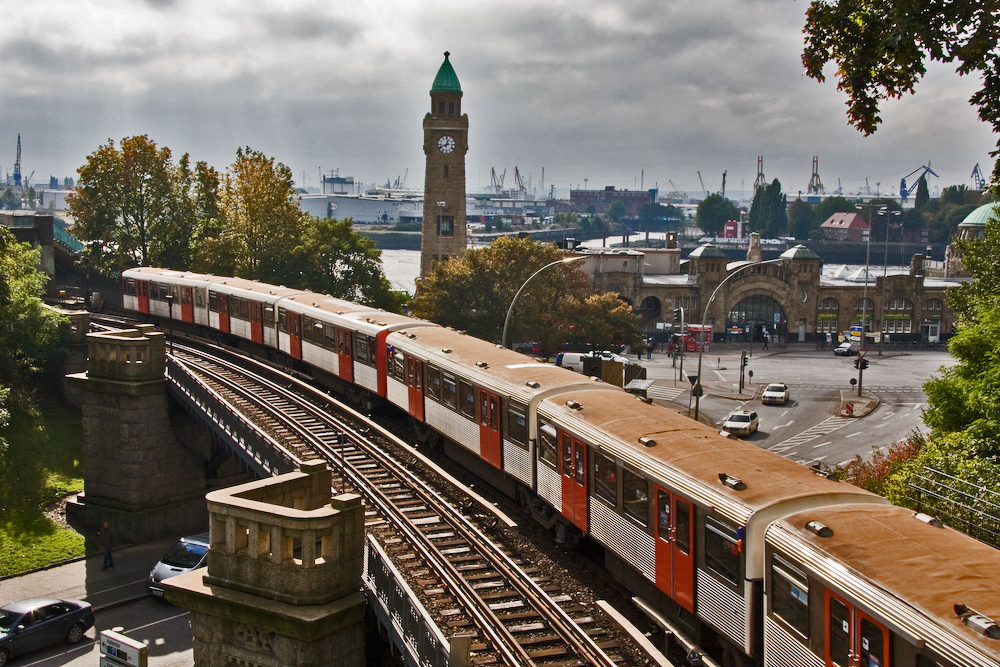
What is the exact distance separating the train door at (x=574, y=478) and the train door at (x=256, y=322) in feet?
A: 84.9

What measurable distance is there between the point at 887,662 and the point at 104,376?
34.3m

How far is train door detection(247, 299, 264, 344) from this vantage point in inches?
1652

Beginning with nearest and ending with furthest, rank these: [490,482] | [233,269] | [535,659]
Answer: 1. [535,659]
2. [490,482]
3. [233,269]

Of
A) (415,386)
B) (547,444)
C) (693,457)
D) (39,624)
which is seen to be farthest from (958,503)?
(39,624)

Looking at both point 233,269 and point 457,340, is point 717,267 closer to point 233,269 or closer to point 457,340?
point 233,269

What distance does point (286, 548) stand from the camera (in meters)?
14.7

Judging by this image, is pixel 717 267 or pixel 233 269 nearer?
pixel 233 269

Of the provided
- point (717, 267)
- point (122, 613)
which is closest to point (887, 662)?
point (122, 613)

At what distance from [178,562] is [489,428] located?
1497 cm

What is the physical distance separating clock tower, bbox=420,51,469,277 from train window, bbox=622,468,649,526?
240ft

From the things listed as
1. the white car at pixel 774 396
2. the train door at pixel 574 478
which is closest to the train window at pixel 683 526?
the train door at pixel 574 478

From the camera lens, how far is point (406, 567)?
57.9 ft

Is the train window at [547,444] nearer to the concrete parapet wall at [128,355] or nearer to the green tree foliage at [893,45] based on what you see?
the green tree foliage at [893,45]

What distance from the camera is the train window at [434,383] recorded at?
25.8 m
